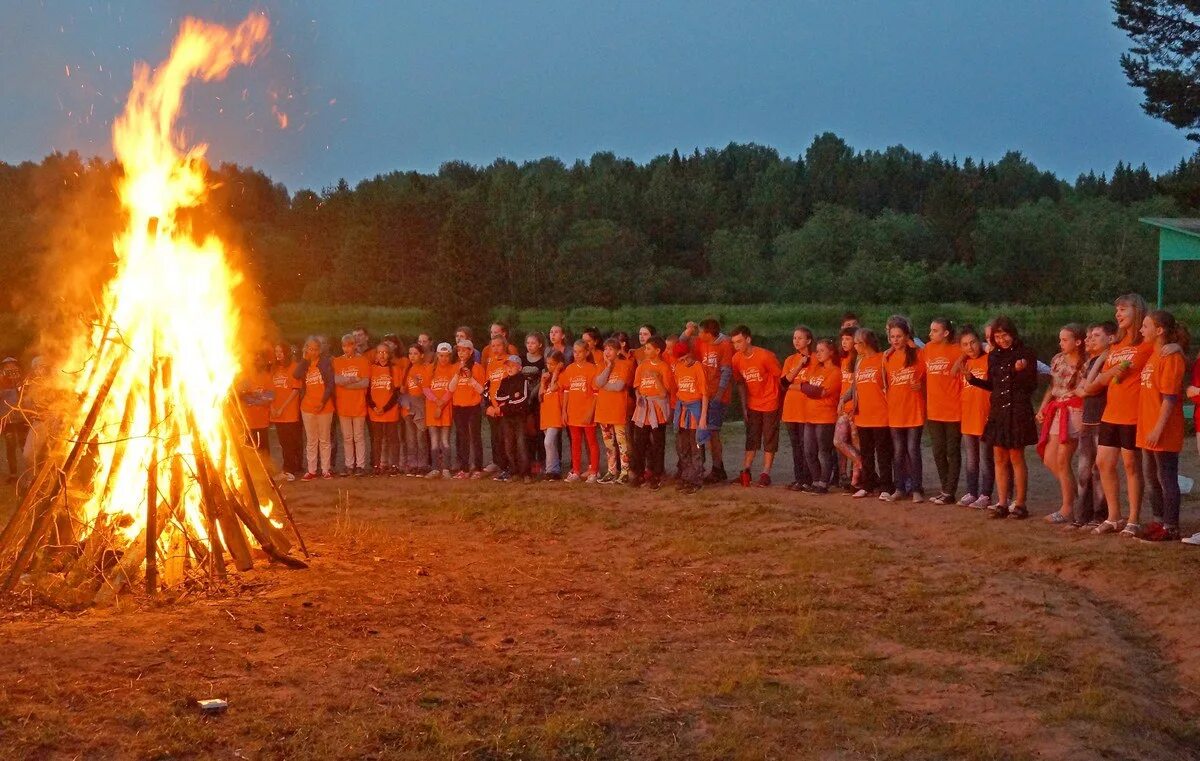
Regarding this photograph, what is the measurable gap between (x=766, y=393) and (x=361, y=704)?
25.9 ft

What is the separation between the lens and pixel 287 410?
14219mm

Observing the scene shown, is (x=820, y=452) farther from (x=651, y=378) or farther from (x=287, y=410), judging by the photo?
(x=287, y=410)

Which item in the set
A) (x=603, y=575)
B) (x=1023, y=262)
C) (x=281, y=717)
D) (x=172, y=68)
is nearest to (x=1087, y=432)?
(x=603, y=575)

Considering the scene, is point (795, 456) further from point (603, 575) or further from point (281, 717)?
point (281, 717)

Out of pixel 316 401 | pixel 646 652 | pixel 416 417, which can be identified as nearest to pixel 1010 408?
pixel 646 652

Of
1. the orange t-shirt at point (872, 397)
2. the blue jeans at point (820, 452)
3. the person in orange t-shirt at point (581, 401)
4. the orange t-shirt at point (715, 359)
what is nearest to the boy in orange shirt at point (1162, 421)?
the orange t-shirt at point (872, 397)

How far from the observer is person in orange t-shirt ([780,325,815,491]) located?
12203mm

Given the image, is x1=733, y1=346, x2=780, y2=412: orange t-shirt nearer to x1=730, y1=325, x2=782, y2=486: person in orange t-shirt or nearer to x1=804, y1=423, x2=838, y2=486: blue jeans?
x1=730, y1=325, x2=782, y2=486: person in orange t-shirt

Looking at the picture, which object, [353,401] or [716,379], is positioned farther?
[353,401]

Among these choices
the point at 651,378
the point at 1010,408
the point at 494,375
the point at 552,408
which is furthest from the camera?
the point at 494,375

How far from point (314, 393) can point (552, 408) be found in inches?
117

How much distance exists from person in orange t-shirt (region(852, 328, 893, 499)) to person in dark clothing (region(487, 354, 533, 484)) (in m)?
3.88

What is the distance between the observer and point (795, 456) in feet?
41.1

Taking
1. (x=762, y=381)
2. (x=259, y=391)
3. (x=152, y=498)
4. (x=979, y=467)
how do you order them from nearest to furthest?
(x=152, y=498) → (x=979, y=467) → (x=762, y=381) → (x=259, y=391)
